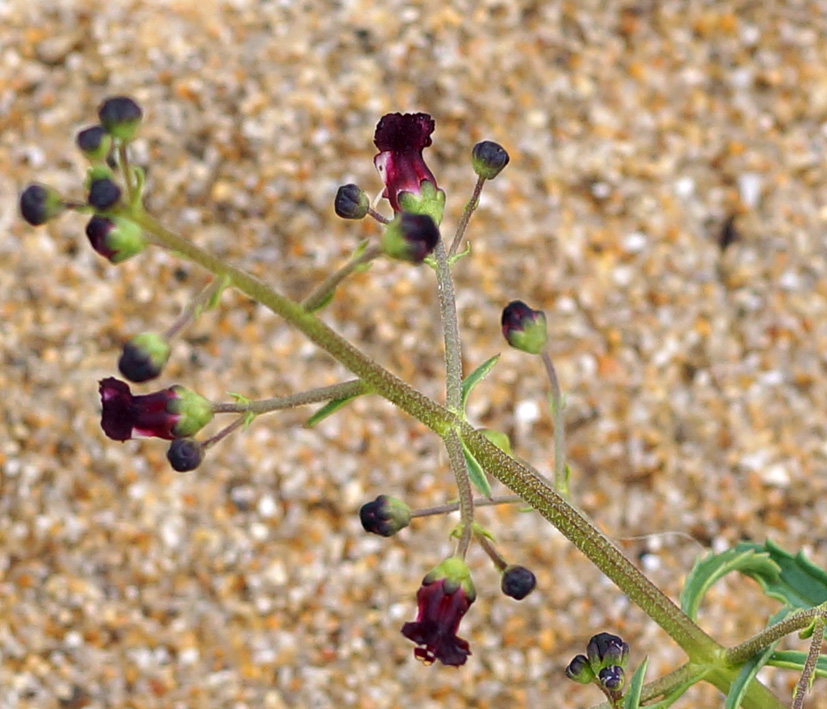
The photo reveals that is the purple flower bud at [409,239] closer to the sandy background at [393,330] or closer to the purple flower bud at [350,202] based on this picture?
the purple flower bud at [350,202]

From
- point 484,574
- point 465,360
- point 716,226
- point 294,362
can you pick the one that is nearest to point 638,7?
point 716,226

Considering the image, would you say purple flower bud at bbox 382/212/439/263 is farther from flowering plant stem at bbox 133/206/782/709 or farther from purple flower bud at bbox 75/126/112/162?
purple flower bud at bbox 75/126/112/162

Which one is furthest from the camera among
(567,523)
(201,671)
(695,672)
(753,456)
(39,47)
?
(39,47)

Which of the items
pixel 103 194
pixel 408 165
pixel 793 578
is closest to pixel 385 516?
pixel 408 165

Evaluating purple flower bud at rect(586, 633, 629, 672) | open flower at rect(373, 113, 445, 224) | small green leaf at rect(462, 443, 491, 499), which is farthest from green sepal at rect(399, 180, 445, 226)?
purple flower bud at rect(586, 633, 629, 672)

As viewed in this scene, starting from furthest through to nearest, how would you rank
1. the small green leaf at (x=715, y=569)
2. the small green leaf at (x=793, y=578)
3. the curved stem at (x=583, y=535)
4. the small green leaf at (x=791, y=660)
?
the small green leaf at (x=793, y=578), the small green leaf at (x=715, y=569), the small green leaf at (x=791, y=660), the curved stem at (x=583, y=535)

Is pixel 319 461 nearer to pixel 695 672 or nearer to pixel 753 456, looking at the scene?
pixel 753 456

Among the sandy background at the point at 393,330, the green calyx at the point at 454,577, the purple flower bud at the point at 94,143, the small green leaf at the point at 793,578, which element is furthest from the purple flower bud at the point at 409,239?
the sandy background at the point at 393,330
